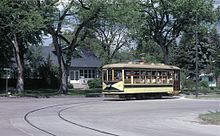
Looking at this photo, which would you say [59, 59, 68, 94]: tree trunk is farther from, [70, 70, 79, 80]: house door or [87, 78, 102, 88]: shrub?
[70, 70, 79, 80]: house door

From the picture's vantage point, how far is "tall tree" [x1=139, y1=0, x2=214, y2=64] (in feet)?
187

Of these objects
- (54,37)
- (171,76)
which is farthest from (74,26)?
(171,76)

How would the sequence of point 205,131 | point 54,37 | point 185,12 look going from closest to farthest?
point 205,131
point 54,37
point 185,12

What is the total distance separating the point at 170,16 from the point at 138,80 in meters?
19.9

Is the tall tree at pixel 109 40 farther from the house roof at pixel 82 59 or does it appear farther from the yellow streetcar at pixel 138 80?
the yellow streetcar at pixel 138 80

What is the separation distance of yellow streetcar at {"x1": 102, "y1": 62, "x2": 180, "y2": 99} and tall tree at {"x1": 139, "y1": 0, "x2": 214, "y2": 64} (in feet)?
40.3

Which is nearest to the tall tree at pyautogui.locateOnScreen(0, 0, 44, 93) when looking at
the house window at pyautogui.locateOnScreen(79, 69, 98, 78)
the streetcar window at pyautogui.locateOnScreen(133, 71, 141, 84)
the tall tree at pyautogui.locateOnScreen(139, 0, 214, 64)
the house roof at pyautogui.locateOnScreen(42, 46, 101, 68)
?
the streetcar window at pyautogui.locateOnScreen(133, 71, 141, 84)

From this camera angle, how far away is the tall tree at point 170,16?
57.0 m

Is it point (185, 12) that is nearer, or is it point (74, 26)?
point (74, 26)

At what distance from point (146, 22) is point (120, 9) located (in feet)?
41.6

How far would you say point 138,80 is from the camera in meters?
42.3

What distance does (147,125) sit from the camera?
1836 centimetres

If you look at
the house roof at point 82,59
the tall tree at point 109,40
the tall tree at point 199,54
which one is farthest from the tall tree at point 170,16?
the house roof at point 82,59

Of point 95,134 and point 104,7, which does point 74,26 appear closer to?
point 104,7
